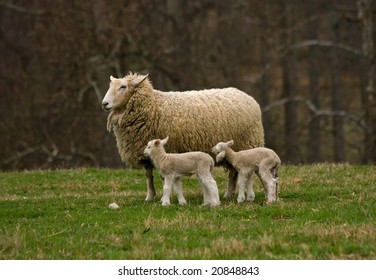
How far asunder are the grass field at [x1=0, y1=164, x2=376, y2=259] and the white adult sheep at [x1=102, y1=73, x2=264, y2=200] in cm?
85

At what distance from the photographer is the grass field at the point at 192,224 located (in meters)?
8.99

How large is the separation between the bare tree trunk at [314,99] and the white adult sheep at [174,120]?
17.0m

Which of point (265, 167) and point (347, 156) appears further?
point (347, 156)

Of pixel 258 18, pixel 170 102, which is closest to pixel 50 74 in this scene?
pixel 258 18

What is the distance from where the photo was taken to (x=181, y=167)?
12.0m

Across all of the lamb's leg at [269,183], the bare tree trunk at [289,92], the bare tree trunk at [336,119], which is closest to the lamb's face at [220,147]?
the lamb's leg at [269,183]

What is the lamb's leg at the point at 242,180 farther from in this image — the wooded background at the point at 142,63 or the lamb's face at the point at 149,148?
the wooded background at the point at 142,63

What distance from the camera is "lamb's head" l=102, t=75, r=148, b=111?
13145mm

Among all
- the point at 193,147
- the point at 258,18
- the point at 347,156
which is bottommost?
the point at 347,156

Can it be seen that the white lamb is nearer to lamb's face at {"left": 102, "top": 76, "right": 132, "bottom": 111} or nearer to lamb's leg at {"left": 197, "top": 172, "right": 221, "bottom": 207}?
lamb's leg at {"left": 197, "top": 172, "right": 221, "bottom": 207}

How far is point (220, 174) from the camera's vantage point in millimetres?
16891

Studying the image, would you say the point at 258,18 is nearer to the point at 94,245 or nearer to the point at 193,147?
the point at 193,147

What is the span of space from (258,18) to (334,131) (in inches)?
358

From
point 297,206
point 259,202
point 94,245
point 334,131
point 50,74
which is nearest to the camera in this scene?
point 94,245
